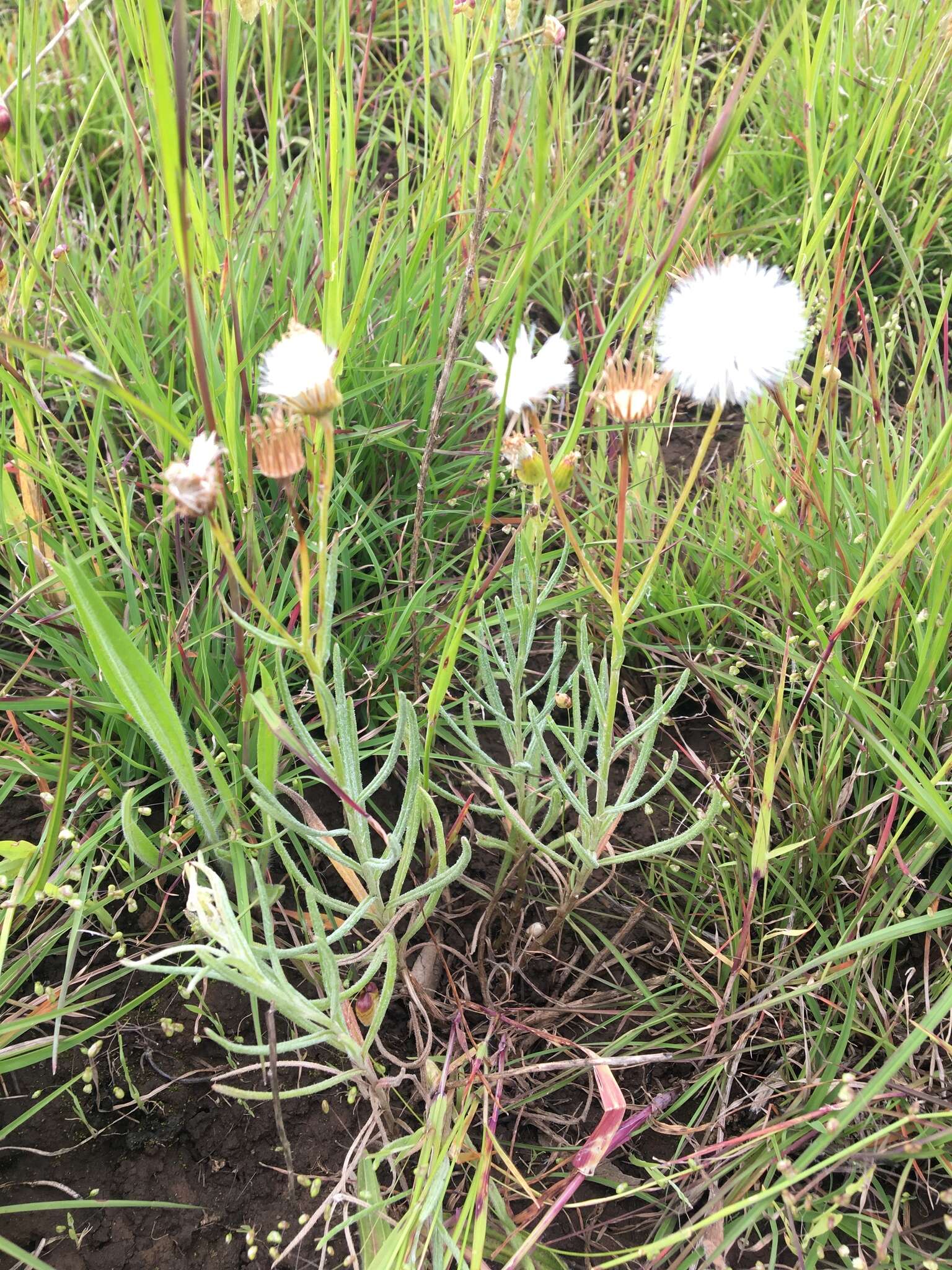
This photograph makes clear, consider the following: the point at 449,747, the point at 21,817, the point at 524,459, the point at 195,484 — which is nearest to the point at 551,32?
the point at 524,459

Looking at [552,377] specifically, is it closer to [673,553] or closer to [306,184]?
[673,553]

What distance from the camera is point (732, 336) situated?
642mm

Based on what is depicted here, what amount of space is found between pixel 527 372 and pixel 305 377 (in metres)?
0.19

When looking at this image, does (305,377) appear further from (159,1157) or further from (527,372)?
(159,1157)

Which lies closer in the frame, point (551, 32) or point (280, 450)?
point (280, 450)

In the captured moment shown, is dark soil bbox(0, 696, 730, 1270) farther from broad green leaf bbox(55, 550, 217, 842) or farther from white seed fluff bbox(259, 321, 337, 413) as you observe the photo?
white seed fluff bbox(259, 321, 337, 413)

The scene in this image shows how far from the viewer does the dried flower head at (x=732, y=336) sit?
63 cm

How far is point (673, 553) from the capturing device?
3.93 feet

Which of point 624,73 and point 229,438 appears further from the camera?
point 624,73

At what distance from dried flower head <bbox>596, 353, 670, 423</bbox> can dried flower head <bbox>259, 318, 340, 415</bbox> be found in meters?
0.17

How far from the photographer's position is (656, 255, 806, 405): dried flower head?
633 mm

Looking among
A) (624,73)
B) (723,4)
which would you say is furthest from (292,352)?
(723,4)

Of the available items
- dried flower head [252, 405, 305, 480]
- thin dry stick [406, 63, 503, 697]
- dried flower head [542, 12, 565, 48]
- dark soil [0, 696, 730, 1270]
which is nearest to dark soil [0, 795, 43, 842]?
dark soil [0, 696, 730, 1270]

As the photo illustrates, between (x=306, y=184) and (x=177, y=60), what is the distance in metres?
0.90
